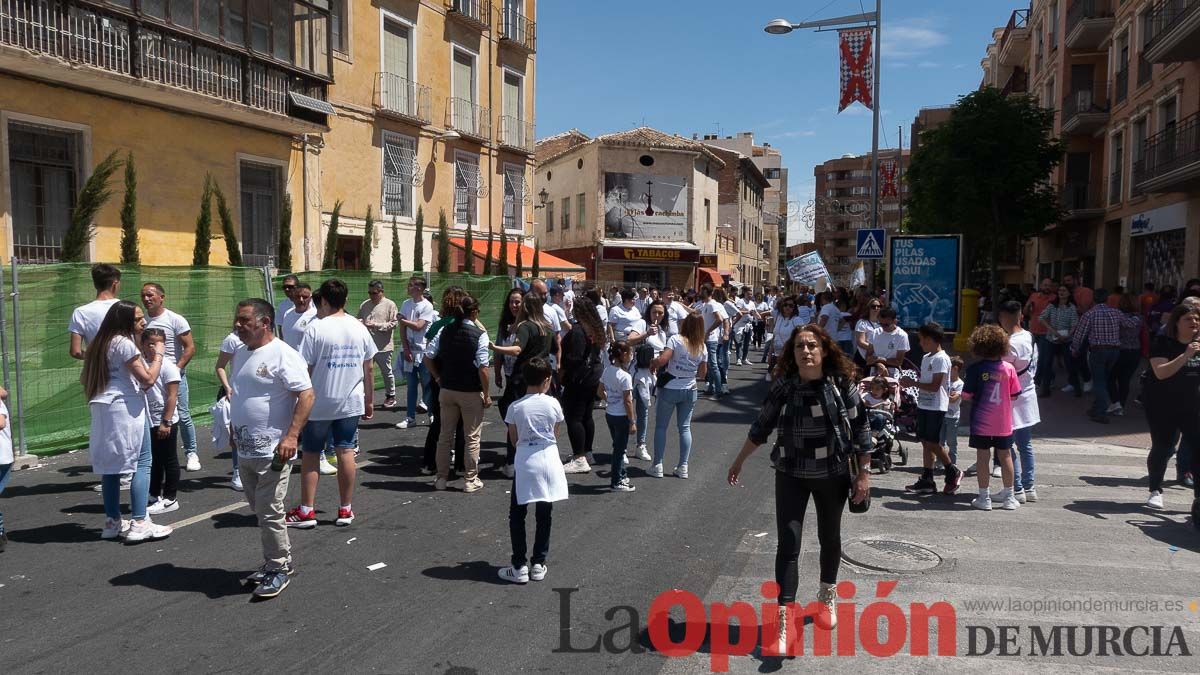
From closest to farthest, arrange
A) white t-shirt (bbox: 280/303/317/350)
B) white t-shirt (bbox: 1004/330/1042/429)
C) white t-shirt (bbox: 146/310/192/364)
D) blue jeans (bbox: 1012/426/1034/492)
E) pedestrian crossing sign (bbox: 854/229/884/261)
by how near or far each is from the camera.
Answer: white t-shirt (bbox: 146/310/192/364)
white t-shirt (bbox: 1004/330/1042/429)
blue jeans (bbox: 1012/426/1034/492)
white t-shirt (bbox: 280/303/317/350)
pedestrian crossing sign (bbox: 854/229/884/261)

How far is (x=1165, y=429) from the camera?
6.95 m

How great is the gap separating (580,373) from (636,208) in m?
33.8

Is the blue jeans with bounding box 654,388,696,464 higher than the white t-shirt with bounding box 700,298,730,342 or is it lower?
lower

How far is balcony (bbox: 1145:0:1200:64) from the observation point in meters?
18.6

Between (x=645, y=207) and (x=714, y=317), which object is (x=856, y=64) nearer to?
(x=714, y=317)

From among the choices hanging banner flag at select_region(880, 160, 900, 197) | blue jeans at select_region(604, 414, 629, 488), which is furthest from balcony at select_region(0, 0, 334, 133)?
hanging banner flag at select_region(880, 160, 900, 197)

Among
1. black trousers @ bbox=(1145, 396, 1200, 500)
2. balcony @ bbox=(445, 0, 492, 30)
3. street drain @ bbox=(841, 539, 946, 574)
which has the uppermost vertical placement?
balcony @ bbox=(445, 0, 492, 30)

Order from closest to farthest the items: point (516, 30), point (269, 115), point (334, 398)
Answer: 1. point (334, 398)
2. point (269, 115)
3. point (516, 30)

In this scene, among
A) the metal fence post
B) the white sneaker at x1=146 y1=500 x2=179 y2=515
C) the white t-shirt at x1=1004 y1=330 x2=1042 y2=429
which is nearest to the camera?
the white sneaker at x1=146 y1=500 x2=179 y2=515

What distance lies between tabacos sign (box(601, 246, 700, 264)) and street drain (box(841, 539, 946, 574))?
34.9 m

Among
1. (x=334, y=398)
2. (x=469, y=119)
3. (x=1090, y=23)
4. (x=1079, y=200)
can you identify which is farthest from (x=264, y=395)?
(x=1079, y=200)

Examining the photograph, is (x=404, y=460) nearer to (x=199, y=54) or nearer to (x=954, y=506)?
(x=954, y=506)

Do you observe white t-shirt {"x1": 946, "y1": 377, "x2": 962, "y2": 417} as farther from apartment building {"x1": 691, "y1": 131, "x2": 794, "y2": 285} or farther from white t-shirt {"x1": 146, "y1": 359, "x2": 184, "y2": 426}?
apartment building {"x1": 691, "y1": 131, "x2": 794, "y2": 285}

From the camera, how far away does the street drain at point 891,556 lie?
5.48m
